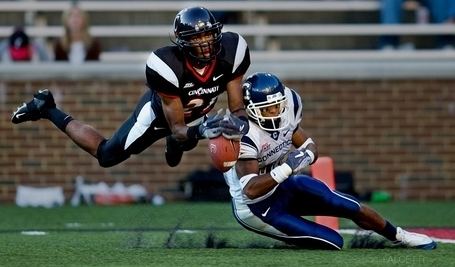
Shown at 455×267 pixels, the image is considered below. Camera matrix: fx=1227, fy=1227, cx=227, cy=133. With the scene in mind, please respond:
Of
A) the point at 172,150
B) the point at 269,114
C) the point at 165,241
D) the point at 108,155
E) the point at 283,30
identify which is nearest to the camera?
the point at 269,114

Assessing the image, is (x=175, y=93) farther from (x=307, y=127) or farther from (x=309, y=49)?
(x=309, y=49)

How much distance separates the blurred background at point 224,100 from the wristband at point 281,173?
5.34m

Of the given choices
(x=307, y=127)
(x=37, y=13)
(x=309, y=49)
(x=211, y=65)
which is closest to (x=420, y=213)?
(x=307, y=127)

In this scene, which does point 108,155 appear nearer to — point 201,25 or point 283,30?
point 201,25

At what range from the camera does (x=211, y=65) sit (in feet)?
26.4

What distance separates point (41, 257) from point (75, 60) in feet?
21.9

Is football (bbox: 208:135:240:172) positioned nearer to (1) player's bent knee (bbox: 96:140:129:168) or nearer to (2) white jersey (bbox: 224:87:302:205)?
(2) white jersey (bbox: 224:87:302:205)

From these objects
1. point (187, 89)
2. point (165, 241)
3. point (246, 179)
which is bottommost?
point (165, 241)

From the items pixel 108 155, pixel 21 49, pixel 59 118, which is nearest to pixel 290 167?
pixel 108 155

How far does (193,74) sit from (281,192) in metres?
1.00

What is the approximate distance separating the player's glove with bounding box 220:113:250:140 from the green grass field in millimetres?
699

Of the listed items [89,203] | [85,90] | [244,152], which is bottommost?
[89,203]

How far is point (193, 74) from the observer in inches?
315

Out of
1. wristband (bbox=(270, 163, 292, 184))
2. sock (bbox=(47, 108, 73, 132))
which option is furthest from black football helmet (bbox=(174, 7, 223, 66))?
sock (bbox=(47, 108, 73, 132))
